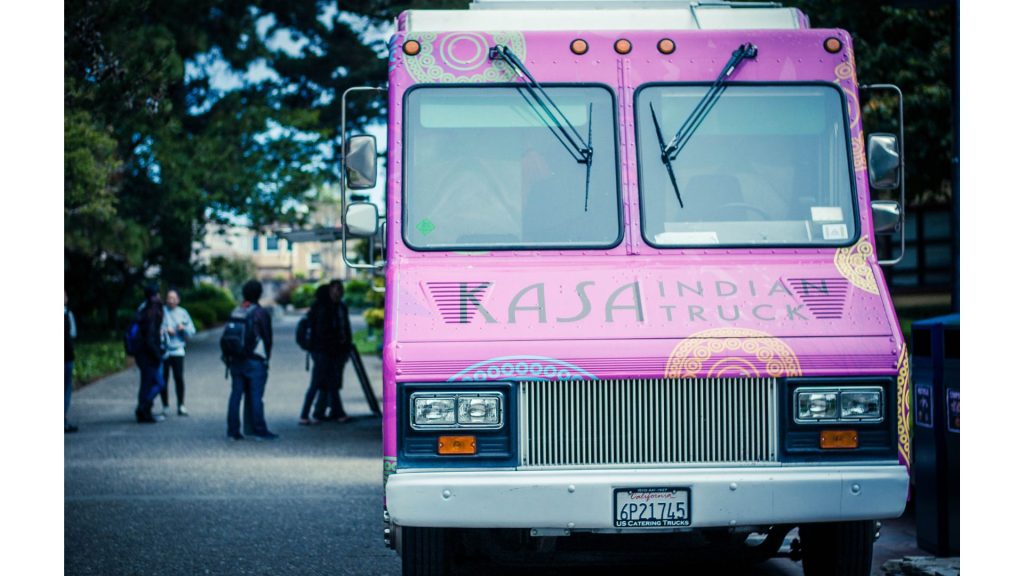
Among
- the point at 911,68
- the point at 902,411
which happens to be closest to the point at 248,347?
the point at 902,411

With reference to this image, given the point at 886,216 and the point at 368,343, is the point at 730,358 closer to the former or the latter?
the point at 886,216

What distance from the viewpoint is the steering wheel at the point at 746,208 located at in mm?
6469

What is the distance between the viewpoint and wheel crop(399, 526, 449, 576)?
602 cm

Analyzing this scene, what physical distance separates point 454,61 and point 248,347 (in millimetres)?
8120

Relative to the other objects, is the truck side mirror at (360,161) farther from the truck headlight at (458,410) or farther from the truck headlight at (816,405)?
the truck headlight at (816,405)

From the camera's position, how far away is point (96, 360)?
2689 cm

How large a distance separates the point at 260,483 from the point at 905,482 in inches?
268

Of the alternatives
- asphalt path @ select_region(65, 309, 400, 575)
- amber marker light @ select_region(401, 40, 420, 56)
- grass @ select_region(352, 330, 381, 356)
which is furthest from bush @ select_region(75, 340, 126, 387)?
amber marker light @ select_region(401, 40, 420, 56)

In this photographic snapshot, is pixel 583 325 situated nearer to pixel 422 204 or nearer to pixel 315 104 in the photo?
pixel 422 204

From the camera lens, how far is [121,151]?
99.7ft

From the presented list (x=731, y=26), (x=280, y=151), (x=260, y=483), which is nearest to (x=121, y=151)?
(x=280, y=151)

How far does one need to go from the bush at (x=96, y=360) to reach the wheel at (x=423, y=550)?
1799 centimetres

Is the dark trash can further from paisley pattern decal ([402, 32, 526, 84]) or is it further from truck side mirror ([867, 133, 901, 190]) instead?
paisley pattern decal ([402, 32, 526, 84])

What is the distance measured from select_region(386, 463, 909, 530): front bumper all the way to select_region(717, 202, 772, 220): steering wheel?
1.42 meters
